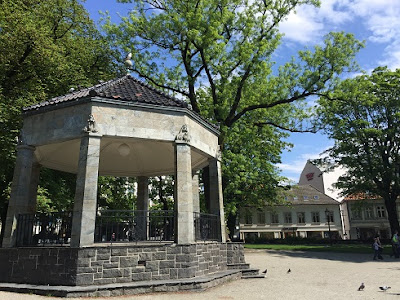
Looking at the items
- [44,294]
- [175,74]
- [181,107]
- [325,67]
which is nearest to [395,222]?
[325,67]

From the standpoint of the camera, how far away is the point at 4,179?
15.5m

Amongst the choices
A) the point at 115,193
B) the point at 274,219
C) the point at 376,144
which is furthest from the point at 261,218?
the point at 115,193

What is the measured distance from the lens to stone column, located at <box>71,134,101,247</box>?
8.30 m

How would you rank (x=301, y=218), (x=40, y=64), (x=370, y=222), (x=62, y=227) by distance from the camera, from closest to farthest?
(x=62, y=227), (x=40, y=64), (x=370, y=222), (x=301, y=218)

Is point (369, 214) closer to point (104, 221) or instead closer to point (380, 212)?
point (380, 212)

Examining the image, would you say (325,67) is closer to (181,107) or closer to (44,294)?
(181,107)

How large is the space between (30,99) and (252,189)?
17.4 metres

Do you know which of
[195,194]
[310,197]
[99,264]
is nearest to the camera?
[99,264]

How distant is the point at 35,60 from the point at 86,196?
10.9 meters

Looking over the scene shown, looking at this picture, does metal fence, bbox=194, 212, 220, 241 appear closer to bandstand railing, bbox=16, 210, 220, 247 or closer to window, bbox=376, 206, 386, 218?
bandstand railing, bbox=16, 210, 220, 247

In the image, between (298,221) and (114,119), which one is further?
(298,221)

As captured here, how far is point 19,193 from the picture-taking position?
974 centimetres

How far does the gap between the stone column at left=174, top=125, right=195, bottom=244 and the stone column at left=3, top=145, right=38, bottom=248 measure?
15.3 ft

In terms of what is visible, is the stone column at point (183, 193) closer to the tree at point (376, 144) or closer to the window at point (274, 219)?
the tree at point (376, 144)
